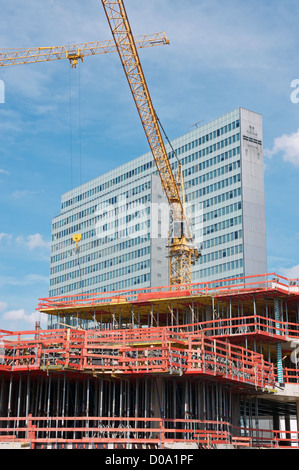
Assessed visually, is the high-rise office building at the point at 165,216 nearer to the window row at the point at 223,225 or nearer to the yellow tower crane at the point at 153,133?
the window row at the point at 223,225

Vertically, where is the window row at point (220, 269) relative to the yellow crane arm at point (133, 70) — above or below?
below

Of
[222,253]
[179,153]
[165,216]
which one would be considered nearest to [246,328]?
[222,253]

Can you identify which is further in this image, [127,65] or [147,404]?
[127,65]

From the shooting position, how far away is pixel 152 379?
129 ft

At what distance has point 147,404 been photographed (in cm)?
3891

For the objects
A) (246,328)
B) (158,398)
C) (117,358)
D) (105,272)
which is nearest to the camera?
(117,358)

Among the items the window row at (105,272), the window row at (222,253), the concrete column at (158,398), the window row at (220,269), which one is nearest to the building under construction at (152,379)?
the concrete column at (158,398)

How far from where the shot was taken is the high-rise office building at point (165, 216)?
420 ft

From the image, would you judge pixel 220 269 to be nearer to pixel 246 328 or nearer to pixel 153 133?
pixel 153 133

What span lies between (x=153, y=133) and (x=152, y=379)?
5630cm

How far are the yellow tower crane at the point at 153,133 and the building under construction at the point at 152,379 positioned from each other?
117 feet
